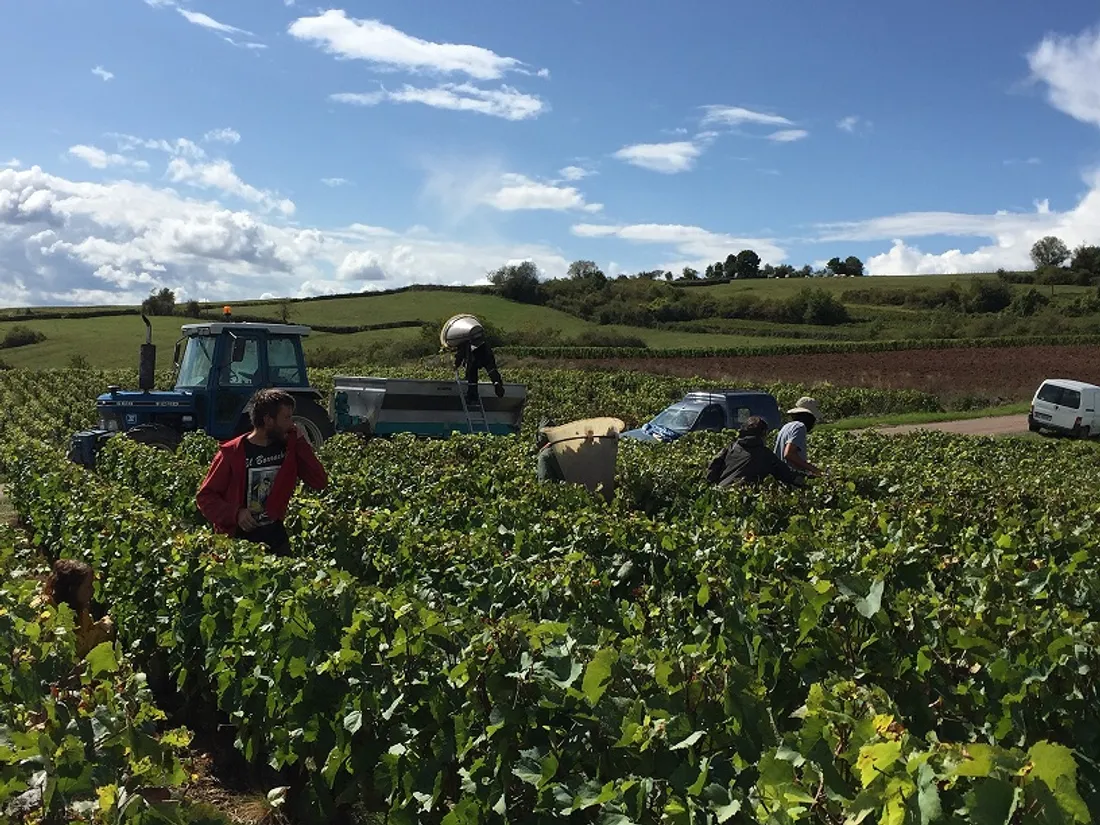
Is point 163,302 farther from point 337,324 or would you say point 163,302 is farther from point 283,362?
point 283,362

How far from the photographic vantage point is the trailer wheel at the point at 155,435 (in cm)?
1298

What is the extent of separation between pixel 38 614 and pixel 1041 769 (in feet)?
15.0

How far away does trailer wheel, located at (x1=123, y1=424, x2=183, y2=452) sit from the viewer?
13.0 m

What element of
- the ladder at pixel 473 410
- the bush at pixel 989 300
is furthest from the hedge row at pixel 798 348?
the ladder at pixel 473 410

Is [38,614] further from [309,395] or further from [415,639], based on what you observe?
[309,395]

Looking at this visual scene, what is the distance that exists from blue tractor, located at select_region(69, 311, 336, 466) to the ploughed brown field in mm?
29099

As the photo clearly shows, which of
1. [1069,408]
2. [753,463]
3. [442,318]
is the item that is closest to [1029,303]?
[442,318]

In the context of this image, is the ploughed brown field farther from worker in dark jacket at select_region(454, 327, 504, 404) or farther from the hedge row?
worker in dark jacket at select_region(454, 327, 504, 404)

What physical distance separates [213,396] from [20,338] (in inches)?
2308


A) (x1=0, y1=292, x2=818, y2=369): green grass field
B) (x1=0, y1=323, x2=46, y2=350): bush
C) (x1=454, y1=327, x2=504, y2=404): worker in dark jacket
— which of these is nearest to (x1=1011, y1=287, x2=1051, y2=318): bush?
(x1=0, y1=292, x2=818, y2=369): green grass field

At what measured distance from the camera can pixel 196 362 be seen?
14023mm

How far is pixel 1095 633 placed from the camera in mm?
3391

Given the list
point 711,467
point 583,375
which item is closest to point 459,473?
point 711,467

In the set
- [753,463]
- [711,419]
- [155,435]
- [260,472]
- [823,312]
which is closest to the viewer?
[260,472]
